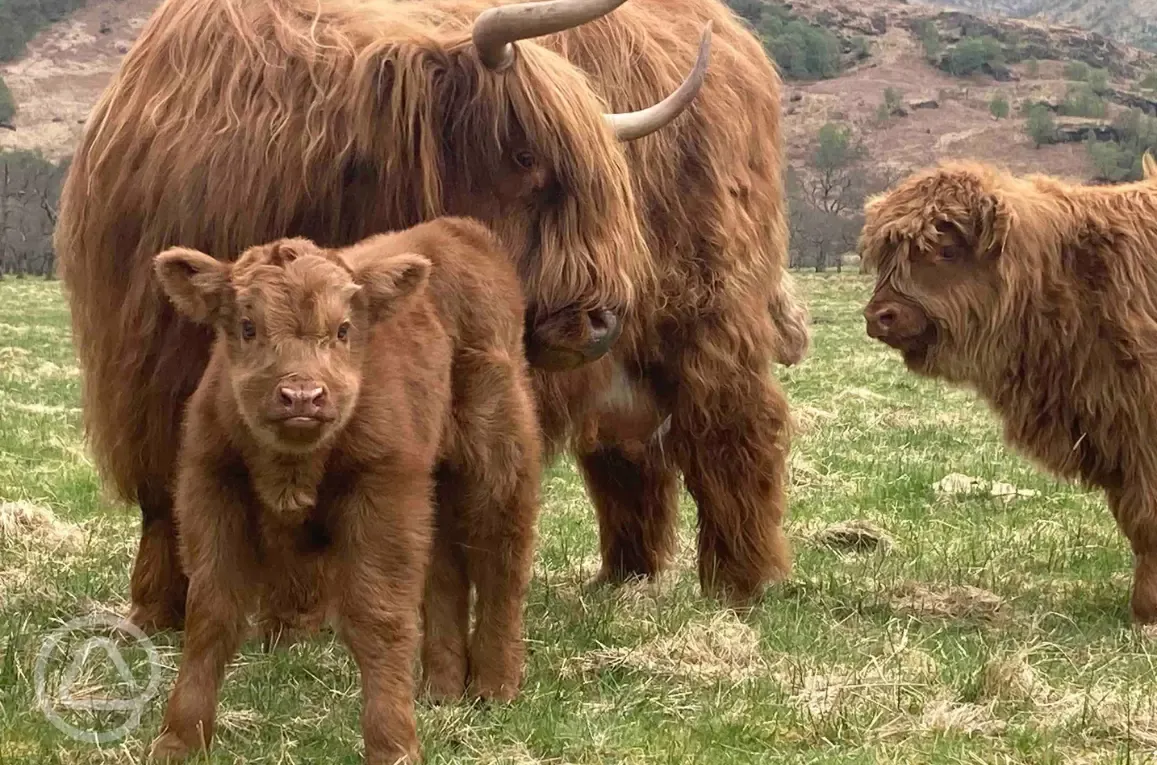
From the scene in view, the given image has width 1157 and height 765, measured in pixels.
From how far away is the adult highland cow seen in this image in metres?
3.70

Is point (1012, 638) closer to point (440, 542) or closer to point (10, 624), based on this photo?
point (440, 542)

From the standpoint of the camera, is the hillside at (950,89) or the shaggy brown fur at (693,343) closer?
the shaggy brown fur at (693,343)

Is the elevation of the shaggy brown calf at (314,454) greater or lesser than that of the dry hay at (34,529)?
greater

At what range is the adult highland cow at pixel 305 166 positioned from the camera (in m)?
3.70

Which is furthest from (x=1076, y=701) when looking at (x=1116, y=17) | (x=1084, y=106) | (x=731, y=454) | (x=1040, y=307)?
(x=1116, y=17)

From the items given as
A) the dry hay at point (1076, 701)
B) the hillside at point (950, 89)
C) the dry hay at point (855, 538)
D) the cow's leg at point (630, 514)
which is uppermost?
the dry hay at point (1076, 701)

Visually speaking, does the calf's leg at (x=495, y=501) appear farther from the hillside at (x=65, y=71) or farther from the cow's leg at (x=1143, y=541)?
the hillside at (x=65, y=71)

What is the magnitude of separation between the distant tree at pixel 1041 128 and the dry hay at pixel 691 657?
8858 cm

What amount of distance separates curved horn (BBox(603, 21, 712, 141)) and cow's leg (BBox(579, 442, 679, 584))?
1.46 m

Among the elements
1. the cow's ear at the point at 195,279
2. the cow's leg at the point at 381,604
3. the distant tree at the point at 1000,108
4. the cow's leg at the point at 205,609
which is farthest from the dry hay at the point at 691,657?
the distant tree at the point at 1000,108

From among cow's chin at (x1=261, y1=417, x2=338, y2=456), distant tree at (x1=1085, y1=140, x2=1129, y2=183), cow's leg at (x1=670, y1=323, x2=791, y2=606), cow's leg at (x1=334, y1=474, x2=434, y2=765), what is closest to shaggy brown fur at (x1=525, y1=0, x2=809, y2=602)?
cow's leg at (x1=670, y1=323, x2=791, y2=606)

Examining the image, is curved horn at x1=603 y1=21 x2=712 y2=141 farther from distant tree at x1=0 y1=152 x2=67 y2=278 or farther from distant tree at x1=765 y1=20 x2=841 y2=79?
distant tree at x1=765 y1=20 x2=841 y2=79

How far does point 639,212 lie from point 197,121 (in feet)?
5.20

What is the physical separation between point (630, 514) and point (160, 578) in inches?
77.3
